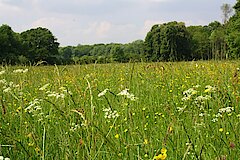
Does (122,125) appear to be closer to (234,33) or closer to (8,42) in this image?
(234,33)

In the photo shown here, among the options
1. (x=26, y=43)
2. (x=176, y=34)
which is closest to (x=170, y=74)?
(x=176, y=34)

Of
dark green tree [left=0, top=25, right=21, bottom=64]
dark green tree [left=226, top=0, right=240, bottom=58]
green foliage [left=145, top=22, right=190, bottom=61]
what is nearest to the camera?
green foliage [left=145, top=22, right=190, bottom=61]

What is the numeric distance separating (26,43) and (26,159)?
29053 millimetres

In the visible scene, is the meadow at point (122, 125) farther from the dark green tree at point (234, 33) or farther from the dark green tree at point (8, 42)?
the dark green tree at point (8, 42)

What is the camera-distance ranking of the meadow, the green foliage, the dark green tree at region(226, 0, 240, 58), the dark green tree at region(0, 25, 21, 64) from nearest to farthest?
the meadow
the green foliage
the dark green tree at region(226, 0, 240, 58)
the dark green tree at region(0, 25, 21, 64)

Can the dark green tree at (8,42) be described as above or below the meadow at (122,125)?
above

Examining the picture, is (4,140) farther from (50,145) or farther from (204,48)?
(204,48)

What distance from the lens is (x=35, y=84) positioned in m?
4.93

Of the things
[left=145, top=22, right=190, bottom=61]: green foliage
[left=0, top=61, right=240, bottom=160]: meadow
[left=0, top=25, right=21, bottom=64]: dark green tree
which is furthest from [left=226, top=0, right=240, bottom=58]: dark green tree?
[left=0, top=61, right=240, bottom=160]: meadow

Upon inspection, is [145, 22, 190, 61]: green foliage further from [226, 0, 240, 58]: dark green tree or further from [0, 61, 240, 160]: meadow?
[0, 61, 240, 160]: meadow

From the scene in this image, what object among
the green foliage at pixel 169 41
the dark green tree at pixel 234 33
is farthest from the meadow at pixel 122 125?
the dark green tree at pixel 234 33

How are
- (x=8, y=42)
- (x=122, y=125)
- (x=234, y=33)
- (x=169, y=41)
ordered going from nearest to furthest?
(x=122, y=125) → (x=169, y=41) → (x=234, y=33) → (x=8, y=42)

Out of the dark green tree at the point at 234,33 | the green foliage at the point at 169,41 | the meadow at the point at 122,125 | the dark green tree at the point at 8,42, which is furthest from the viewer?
the dark green tree at the point at 8,42

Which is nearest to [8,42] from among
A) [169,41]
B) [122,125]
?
[169,41]
